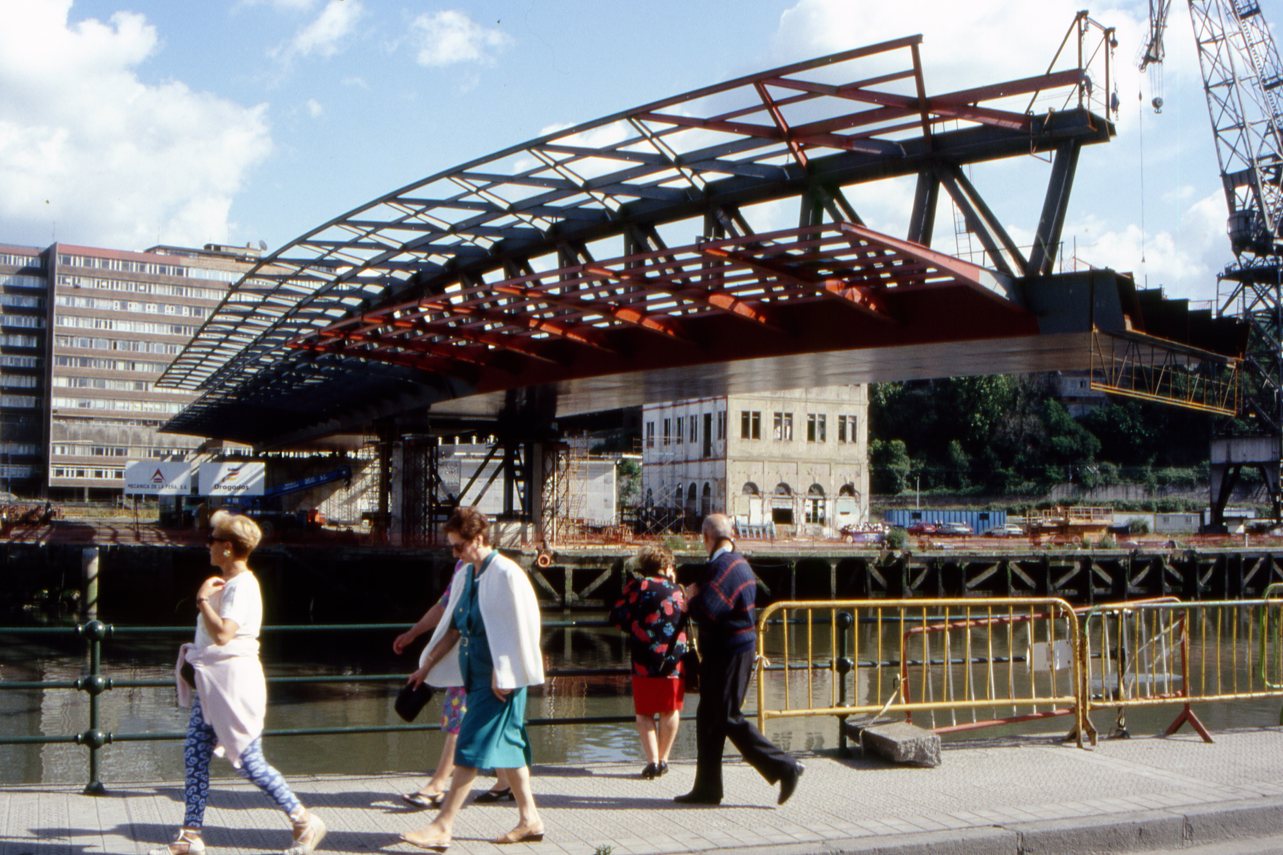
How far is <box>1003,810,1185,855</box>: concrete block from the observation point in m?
7.02

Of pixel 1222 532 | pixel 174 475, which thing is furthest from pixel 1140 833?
pixel 1222 532

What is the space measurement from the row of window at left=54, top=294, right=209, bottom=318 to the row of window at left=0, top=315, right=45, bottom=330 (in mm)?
4400

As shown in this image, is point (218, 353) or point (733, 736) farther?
point (218, 353)

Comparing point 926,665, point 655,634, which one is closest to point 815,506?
point 926,665

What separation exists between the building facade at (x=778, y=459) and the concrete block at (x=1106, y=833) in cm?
6231

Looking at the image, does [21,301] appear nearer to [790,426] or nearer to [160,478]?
[160,478]

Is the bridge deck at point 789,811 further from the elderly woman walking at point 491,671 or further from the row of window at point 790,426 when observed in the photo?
the row of window at point 790,426

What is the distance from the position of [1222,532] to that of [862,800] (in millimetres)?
65322

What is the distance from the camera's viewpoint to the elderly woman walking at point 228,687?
19.8ft

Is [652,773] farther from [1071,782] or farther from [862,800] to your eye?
[1071,782]

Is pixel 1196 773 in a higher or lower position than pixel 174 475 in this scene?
lower

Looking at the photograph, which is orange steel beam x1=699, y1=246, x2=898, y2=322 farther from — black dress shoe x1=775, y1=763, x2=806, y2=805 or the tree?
the tree

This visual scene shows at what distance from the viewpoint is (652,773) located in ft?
27.6

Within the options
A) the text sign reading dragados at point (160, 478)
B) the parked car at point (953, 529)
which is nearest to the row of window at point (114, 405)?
the text sign reading dragados at point (160, 478)
